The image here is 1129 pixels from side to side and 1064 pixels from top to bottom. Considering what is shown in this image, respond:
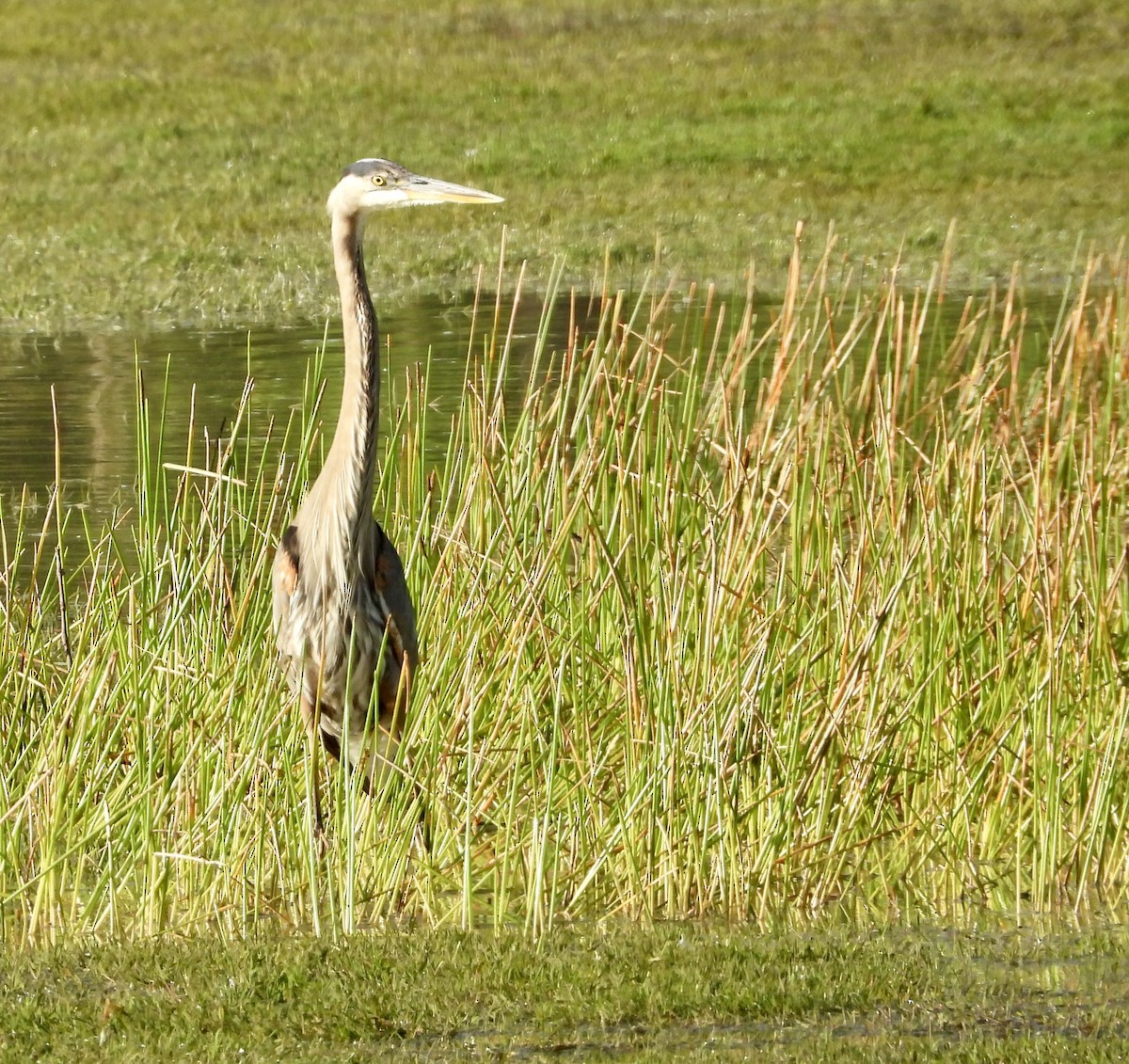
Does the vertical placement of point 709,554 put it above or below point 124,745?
above

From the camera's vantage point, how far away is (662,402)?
4863mm

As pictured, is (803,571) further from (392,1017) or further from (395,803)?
(392,1017)

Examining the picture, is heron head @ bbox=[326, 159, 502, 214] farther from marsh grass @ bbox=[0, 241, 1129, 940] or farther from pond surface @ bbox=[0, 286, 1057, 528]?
pond surface @ bbox=[0, 286, 1057, 528]

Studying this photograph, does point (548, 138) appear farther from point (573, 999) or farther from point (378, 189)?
point (573, 999)

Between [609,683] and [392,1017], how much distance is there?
4.92ft

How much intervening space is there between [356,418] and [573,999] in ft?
4.84

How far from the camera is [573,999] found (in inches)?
135

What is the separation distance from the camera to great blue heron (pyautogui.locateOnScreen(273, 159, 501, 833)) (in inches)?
174

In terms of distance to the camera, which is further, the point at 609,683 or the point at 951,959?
the point at 609,683

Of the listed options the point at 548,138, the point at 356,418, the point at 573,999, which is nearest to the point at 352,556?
the point at 356,418

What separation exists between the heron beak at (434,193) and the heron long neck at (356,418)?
0.16 meters

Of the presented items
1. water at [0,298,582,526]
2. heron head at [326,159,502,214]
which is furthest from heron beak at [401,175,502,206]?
water at [0,298,582,526]

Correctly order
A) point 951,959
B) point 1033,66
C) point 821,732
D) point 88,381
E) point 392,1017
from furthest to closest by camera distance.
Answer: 1. point 1033,66
2. point 88,381
3. point 821,732
4. point 951,959
5. point 392,1017

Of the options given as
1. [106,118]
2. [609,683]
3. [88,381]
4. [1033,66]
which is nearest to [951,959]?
[609,683]
